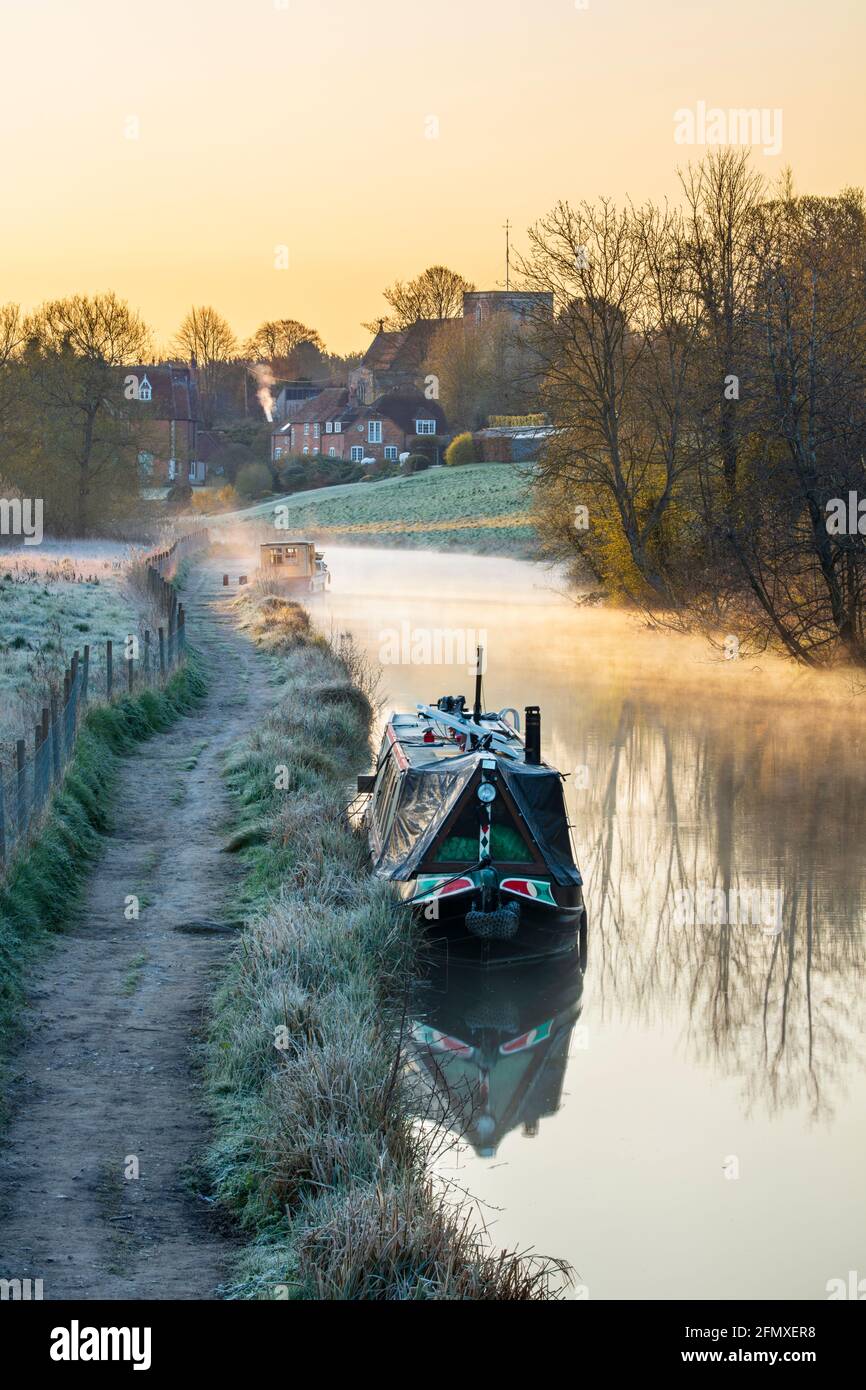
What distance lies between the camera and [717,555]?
33.1 meters

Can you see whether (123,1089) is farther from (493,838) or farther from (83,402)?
(83,402)

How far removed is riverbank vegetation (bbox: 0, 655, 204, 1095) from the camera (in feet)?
38.3

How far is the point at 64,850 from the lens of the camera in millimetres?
14406

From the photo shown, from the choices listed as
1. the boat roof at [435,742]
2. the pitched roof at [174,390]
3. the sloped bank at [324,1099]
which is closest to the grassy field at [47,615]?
the sloped bank at [324,1099]

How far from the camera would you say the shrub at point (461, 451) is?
3984 inches

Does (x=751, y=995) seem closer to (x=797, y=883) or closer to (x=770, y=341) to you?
(x=797, y=883)

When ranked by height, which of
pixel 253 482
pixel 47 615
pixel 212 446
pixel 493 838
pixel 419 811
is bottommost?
pixel 493 838

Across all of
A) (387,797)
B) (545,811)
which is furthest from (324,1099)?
(387,797)

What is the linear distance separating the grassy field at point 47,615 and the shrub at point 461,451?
5231 centimetres

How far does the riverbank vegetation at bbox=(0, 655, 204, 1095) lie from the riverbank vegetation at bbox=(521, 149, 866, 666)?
14098mm

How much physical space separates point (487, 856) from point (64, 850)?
3.88 m

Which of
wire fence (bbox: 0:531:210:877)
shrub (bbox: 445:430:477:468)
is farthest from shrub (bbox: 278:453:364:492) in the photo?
wire fence (bbox: 0:531:210:877)

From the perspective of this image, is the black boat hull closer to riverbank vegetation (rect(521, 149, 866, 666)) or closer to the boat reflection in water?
the boat reflection in water
